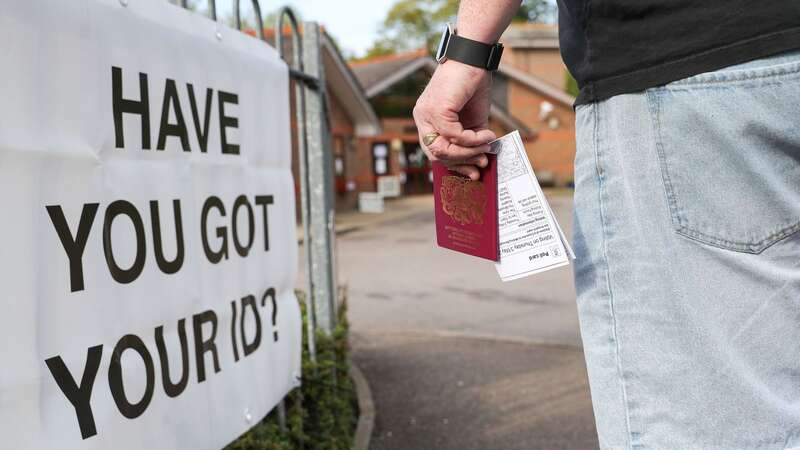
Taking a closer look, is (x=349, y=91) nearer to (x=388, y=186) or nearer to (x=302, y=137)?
(x=388, y=186)

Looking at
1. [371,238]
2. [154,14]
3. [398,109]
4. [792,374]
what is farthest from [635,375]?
[398,109]

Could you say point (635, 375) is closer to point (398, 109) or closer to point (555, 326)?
point (555, 326)

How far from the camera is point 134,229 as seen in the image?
176cm

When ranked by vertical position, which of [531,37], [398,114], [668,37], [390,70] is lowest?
[668,37]

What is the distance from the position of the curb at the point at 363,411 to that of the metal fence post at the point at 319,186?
1.73 ft

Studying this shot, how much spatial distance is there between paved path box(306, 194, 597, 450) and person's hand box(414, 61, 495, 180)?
2.49m

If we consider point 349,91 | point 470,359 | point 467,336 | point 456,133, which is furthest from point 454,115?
point 349,91

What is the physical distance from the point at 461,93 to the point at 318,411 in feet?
7.01

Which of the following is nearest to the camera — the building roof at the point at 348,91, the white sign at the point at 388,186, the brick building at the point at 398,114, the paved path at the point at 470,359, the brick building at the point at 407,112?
the paved path at the point at 470,359

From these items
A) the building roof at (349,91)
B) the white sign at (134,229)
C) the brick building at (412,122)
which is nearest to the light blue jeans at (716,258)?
the white sign at (134,229)

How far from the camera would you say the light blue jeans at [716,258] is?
1.19 m

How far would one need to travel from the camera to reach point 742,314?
Answer: 3.92 feet

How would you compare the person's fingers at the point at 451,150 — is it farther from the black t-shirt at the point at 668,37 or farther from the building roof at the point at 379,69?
the building roof at the point at 379,69

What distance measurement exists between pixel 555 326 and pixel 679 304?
5.24m
